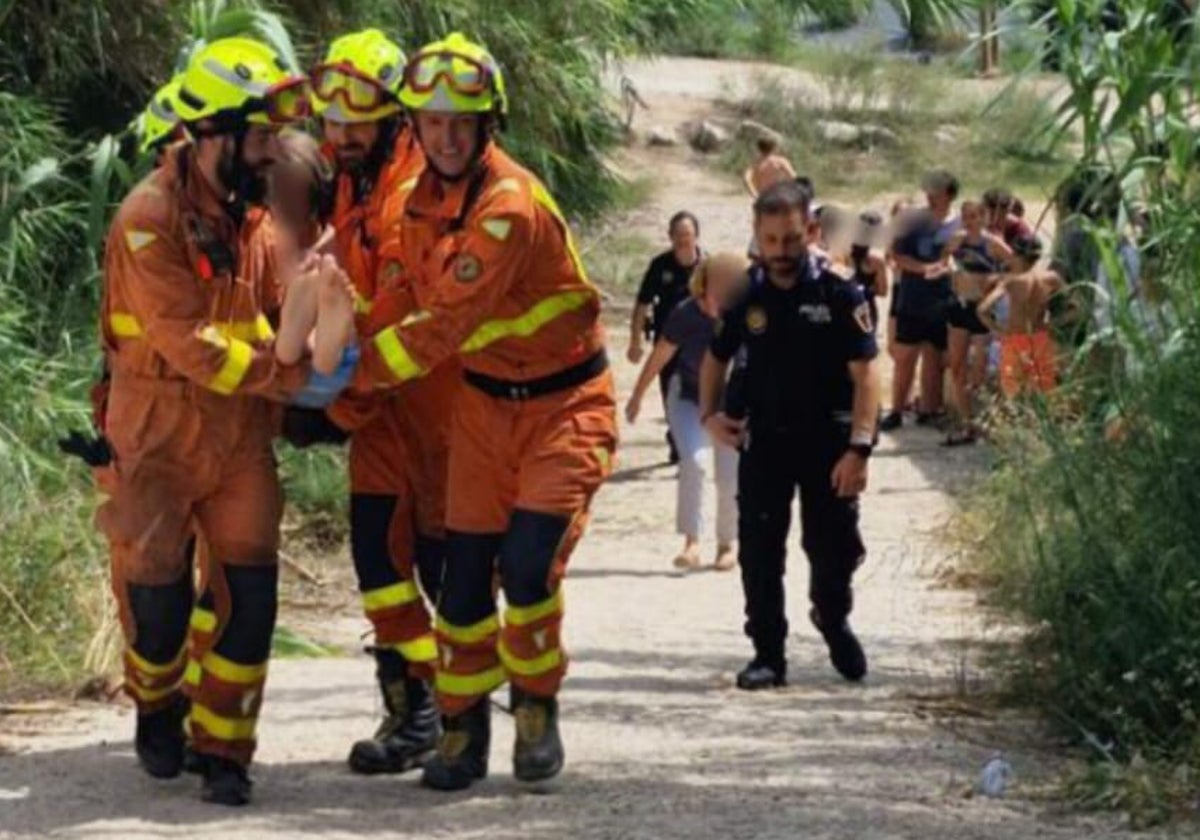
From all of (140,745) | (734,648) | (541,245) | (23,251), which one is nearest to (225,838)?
(140,745)

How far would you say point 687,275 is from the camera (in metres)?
17.5

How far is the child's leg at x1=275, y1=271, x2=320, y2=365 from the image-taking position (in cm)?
768

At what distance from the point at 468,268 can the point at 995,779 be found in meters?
1.90

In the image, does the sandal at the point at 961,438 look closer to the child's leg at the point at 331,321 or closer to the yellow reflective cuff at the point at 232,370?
the child's leg at the point at 331,321

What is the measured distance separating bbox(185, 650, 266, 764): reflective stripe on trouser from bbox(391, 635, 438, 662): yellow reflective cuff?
0.55m

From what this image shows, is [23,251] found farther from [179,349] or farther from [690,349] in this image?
[179,349]

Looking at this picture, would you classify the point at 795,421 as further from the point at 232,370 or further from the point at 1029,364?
the point at 232,370

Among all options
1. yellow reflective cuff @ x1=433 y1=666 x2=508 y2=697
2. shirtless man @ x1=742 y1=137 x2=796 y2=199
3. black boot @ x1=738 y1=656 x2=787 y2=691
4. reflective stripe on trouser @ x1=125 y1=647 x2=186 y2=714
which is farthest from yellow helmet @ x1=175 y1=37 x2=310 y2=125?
shirtless man @ x1=742 y1=137 x2=796 y2=199

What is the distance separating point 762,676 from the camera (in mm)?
10180

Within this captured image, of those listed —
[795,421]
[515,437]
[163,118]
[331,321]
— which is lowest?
[795,421]

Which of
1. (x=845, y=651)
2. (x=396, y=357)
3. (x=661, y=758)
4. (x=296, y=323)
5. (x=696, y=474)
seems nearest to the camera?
(x=296, y=323)

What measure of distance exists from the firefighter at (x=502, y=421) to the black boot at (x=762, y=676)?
2.08 meters

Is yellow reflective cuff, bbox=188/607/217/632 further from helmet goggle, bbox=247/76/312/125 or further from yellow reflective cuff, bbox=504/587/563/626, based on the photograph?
helmet goggle, bbox=247/76/312/125

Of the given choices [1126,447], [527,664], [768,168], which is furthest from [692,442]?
[527,664]
